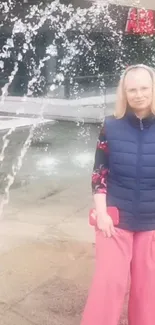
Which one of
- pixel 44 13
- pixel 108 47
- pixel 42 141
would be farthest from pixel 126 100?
pixel 108 47

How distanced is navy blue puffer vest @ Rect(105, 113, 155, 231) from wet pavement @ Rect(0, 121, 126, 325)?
2.97 ft

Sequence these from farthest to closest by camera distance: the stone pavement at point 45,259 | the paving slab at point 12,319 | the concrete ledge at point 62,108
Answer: the concrete ledge at point 62,108 < the stone pavement at point 45,259 < the paving slab at point 12,319

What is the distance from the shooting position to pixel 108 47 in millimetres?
19016

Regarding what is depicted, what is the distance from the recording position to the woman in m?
1.67

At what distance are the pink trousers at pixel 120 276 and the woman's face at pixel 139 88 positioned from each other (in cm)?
56

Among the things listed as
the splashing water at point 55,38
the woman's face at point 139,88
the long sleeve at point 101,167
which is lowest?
the long sleeve at point 101,167

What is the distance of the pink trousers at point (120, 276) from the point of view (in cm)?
166

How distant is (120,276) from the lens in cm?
166

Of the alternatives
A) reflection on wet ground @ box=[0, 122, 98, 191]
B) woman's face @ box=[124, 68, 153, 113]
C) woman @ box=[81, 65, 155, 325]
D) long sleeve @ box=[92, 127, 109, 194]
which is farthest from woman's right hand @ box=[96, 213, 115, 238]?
reflection on wet ground @ box=[0, 122, 98, 191]

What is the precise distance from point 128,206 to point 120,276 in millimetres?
299

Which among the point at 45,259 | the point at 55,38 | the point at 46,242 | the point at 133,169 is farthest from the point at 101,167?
the point at 55,38

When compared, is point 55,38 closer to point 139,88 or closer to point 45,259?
point 45,259

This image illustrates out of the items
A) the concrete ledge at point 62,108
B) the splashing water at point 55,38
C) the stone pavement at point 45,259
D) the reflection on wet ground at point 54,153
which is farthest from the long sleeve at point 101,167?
the splashing water at point 55,38

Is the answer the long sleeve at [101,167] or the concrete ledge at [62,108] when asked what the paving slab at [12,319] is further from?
the concrete ledge at [62,108]
